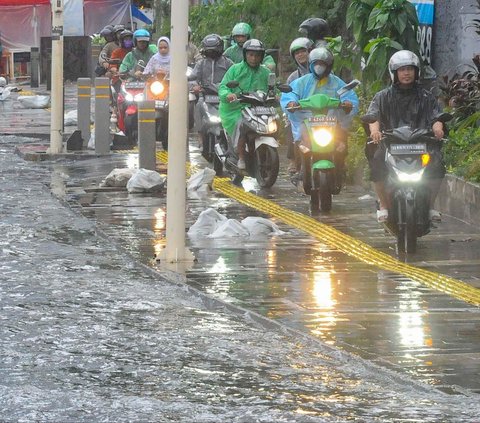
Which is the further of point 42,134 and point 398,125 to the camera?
point 42,134

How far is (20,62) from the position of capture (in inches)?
2228

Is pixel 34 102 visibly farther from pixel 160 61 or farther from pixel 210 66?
pixel 210 66

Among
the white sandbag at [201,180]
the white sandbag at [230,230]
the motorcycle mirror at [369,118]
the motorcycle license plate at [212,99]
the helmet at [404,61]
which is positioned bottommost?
the white sandbag at [230,230]

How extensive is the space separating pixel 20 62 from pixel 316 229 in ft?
138

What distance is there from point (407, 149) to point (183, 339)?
14.5 feet

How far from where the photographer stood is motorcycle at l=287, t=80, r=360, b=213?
16.9m

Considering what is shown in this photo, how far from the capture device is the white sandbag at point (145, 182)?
749 inches

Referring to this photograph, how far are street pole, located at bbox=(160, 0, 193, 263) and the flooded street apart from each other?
14.4 inches

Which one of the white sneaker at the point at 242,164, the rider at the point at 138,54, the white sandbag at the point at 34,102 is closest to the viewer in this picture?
the white sneaker at the point at 242,164

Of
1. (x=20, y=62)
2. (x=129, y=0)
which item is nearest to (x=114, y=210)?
(x=129, y=0)

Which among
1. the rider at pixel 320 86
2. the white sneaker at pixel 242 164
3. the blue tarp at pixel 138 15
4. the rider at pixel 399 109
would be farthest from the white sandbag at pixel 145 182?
the blue tarp at pixel 138 15

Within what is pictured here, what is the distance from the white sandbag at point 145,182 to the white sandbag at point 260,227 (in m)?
3.74

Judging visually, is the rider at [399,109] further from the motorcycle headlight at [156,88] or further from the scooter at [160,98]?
the motorcycle headlight at [156,88]

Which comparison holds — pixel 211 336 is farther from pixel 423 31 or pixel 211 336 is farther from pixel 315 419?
pixel 423 31
